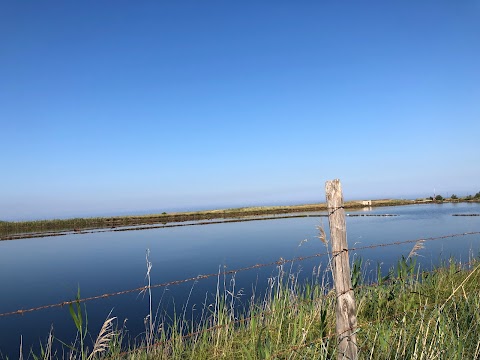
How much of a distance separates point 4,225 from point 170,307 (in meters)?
49.6

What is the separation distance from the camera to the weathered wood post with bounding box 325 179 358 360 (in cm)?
316

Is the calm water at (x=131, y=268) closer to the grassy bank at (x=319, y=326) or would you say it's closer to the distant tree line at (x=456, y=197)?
the grassy bank at (x=319, y=326)

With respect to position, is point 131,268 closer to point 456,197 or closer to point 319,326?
point 319,326

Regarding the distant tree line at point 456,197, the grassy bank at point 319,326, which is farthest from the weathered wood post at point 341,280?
the distant tree line at point 456,197

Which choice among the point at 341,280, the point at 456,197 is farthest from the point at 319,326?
the point at 456,197

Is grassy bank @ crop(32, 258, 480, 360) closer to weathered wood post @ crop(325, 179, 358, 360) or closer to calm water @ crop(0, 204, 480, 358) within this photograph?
weathered wood post @ crop(325, 179, 358, 360)

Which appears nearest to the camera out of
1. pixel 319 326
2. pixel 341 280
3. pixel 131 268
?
pixel 341 280

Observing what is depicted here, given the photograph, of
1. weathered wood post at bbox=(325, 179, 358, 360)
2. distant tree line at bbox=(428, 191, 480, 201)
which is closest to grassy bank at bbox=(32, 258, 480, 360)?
weathered wood post at bbox=(325, 179, 358, 360)

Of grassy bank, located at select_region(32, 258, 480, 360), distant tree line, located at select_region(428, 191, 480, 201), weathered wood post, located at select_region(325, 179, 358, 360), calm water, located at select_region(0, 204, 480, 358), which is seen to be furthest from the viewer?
distant tree line, located at select_region(428, 191, 480, 201)

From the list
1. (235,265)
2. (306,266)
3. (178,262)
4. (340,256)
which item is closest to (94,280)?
(178,262)

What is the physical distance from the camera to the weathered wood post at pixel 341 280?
3.16m

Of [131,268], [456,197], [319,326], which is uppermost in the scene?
[456,197]

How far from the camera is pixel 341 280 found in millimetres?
3189

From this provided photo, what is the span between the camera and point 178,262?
18.7 metres
